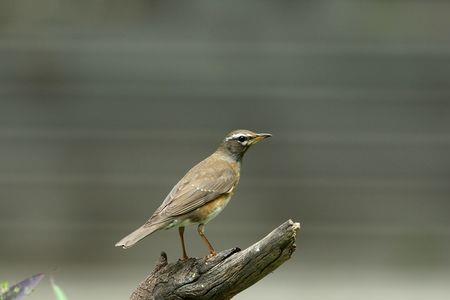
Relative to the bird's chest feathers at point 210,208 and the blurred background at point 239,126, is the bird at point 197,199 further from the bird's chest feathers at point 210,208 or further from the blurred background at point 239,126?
the blurred background at point 239,126

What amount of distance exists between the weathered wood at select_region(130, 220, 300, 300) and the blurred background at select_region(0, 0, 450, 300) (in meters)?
6.13

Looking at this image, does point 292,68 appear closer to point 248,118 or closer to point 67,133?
point 248,118

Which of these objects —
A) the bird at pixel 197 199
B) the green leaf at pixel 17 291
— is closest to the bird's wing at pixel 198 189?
the bird at pixel 197 199

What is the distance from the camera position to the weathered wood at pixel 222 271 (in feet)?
11.5

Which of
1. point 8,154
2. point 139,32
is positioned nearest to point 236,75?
point 139,32

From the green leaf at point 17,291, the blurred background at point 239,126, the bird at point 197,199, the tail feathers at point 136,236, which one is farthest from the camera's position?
the blurred background at point 239,126

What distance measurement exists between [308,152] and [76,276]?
2.87 meters

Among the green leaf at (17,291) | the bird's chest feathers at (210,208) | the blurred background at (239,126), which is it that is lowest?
the green leaf at (17,291)

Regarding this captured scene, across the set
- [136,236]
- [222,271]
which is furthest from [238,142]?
[222,271]

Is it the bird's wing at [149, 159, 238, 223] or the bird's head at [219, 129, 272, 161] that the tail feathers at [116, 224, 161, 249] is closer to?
the bird's wing at [149, 159, 238, 223]

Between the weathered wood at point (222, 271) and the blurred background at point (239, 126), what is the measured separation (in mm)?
6125

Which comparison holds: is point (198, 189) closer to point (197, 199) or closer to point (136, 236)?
point (197, 199)

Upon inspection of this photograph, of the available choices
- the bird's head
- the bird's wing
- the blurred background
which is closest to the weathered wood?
the bird's wing

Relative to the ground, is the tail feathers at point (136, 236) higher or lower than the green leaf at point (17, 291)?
higher
